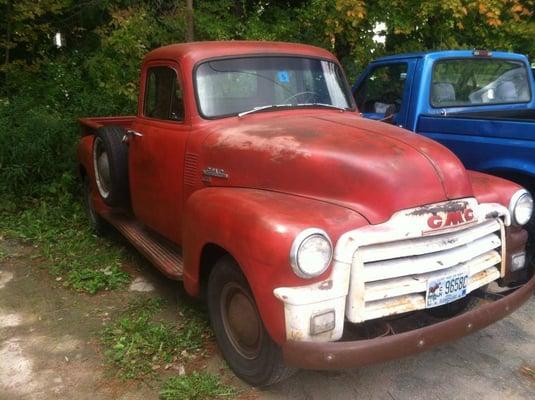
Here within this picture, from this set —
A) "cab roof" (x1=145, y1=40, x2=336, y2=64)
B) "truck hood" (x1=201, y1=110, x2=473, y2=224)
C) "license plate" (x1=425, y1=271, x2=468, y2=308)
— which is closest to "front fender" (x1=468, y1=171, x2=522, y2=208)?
"truck hood" (x1=201, y1=110, x2=473, y2=224)

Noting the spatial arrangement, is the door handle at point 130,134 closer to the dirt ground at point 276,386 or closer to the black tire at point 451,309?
the dirt ground at point 276,386

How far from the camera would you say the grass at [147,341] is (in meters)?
3.39

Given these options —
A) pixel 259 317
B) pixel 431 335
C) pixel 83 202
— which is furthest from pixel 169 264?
pixel 83 202

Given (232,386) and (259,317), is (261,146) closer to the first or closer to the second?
(259,317)

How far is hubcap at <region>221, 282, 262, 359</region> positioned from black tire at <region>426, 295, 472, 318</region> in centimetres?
106

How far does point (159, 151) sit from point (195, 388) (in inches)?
70.6

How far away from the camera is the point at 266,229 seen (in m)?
2.62

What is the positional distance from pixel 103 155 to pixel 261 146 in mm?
2383

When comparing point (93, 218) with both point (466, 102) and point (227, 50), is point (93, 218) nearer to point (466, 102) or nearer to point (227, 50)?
point (227, 50)

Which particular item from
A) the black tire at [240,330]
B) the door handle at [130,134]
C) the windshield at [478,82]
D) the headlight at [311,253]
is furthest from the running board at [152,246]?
the windshield at [478,82]

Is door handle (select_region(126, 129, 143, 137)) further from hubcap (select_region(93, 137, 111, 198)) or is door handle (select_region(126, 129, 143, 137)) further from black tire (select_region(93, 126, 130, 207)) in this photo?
hubcap (select_region(93, 137, 111, 198))

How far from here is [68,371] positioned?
3.38 m

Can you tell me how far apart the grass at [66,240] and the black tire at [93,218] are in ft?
0.31

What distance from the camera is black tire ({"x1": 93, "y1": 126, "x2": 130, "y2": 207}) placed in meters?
4.83
